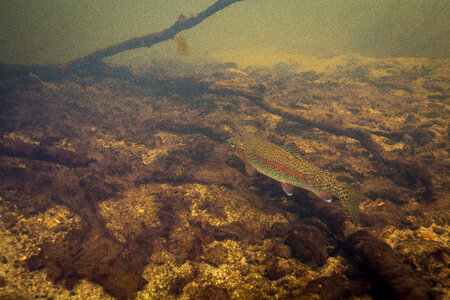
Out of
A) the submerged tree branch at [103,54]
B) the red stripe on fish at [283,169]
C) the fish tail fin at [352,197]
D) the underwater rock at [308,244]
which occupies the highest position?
the submerged tree branch at [103,54]

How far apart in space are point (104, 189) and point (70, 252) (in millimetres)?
2005

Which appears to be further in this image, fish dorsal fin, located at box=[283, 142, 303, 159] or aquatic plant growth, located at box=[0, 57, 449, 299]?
fish dorsal fin, located at box=[283, 142, 303, 159]

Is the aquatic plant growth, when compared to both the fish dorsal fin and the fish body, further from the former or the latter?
the fish dorsal fin

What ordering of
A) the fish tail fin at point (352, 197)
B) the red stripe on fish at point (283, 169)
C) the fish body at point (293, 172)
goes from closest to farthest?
the fish tail fin at point (352, 197) < the fish body at point (293, 172) < the red stripe on fish at point (283, 169)

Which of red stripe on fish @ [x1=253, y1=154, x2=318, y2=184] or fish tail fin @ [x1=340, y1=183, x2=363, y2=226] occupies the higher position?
red stripe on fish @ [x1=253, y1=154, x2=318, y2=184]

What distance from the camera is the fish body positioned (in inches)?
141

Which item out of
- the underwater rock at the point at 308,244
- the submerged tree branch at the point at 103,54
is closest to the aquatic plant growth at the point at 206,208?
the underwater rock at the point at 308,244

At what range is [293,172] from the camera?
13.1ft

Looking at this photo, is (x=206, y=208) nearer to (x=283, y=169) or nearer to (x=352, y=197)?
(x=283, y=169)

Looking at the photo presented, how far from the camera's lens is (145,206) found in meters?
Answer: 5.09

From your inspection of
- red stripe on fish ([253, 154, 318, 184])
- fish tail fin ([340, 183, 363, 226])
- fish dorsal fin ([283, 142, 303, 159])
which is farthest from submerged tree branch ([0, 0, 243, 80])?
fish tail fin ([340, 183, 363, 226])

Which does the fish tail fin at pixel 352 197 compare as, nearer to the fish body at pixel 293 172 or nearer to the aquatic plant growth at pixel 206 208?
the fish body at pixel 293 172

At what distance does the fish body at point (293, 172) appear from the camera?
11.7ft

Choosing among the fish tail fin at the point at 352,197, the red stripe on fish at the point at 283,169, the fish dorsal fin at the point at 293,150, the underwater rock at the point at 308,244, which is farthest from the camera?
the fish dorsal fin at the point at 293,150
